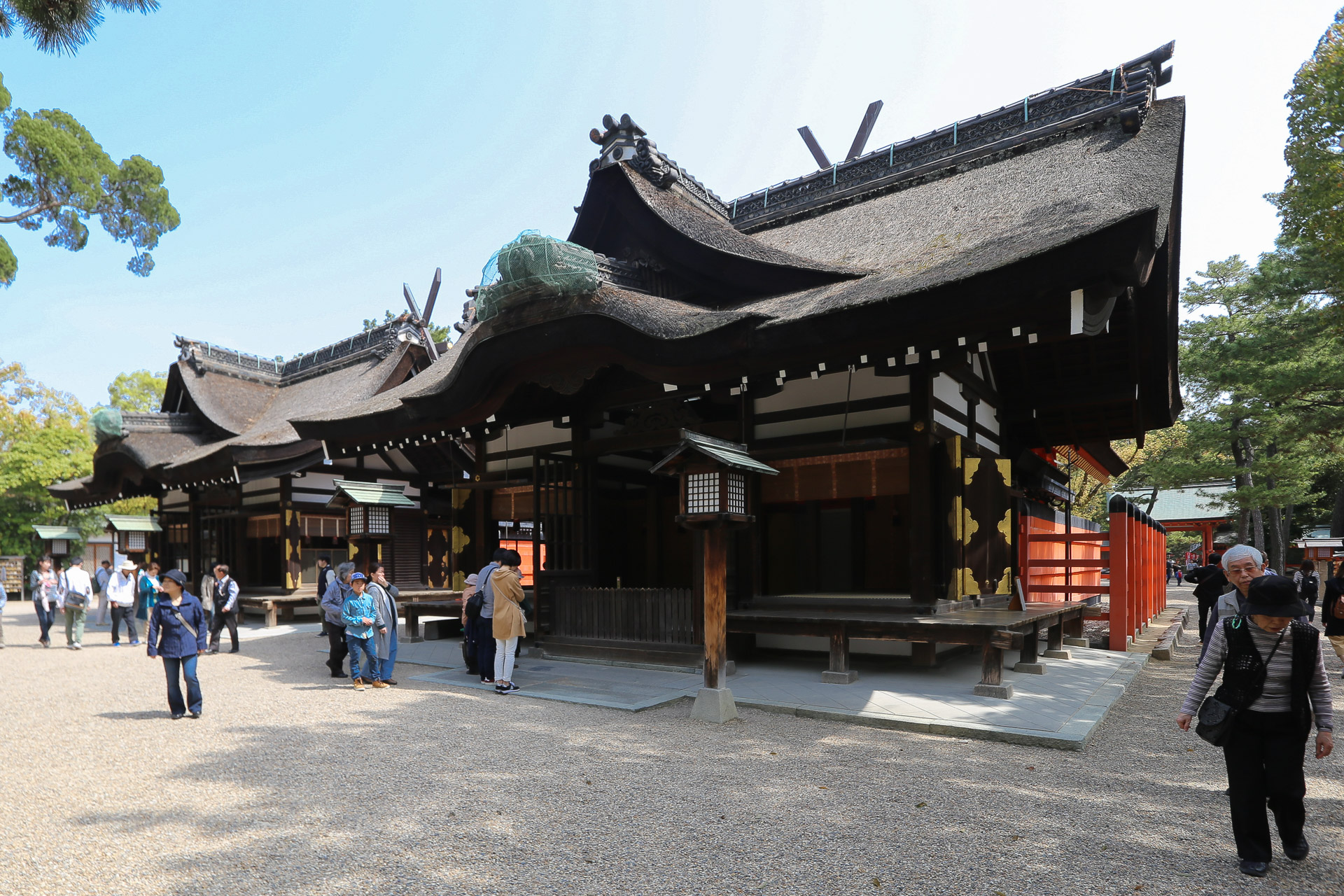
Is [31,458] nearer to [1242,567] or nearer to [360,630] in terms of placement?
[360,630]

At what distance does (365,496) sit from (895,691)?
27.9 ft

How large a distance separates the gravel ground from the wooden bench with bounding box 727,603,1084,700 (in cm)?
107

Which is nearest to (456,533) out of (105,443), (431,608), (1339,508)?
(431,608)

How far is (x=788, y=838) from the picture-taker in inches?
154

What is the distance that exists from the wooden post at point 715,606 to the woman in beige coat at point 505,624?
7.62 ft

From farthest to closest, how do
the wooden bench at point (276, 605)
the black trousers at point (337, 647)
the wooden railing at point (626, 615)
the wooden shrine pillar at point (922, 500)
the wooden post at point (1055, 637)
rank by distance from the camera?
the wooden bench at point (276, 605) → the wooden post at point (1055, 637) → the black trousers at point (337, 647) → the wooden railing at point (626, 615) → the wooden shrine pillar at point (922, 500)

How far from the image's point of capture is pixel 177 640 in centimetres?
684

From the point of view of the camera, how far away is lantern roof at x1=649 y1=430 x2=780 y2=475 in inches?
255

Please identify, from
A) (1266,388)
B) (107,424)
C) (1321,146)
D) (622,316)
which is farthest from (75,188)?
(1266,388)

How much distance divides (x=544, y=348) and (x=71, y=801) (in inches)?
223

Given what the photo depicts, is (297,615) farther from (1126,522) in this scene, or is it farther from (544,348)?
(1126,522)

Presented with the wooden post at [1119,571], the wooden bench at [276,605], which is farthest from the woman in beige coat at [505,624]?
the wooden bench at [276,605]

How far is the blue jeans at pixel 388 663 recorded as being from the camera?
28.1ft

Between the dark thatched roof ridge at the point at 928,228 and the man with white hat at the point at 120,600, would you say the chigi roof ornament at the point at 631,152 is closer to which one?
the dark thatched roof ridge at the point at 928,228
